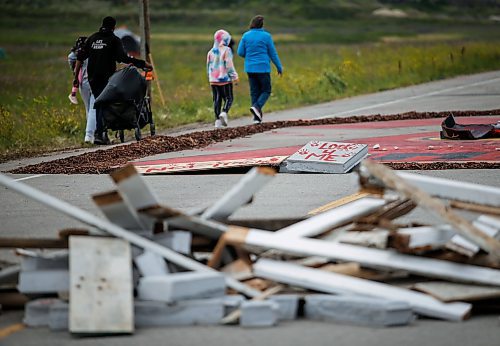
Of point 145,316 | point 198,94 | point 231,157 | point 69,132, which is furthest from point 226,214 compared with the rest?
point 198,94

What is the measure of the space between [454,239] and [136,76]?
12419 mm

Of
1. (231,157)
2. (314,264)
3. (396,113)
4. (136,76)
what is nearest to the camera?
(314,264)

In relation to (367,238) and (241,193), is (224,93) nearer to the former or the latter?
(241,193)

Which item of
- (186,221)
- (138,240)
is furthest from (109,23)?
(138,240)

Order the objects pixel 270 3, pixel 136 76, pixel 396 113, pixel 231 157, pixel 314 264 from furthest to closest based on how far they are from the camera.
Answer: pixel 270 3
pixel 396 113
pixel 136 76
pixel 231 157
pixel 314 264

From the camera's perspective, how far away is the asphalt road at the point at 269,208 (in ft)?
22.9

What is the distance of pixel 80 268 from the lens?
734 cm

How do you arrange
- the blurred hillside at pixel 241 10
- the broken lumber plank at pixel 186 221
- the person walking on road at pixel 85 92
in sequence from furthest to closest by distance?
the blurred hillside at pixel 241 10, the person walking on road at pixel 85 92, the broken lumber plank at pixel 186 221

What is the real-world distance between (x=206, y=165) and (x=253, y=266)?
26.4ft

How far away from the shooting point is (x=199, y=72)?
49750 mm

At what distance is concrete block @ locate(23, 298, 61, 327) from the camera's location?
7328 mm

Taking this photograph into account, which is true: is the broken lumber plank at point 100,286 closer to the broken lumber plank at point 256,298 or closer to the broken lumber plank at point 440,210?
the broken lumber plank at point 256,298

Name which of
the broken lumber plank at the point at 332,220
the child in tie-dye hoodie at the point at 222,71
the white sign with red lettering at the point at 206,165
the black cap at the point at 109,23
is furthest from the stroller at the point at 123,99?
the broken lumber plank at the point at 332,220

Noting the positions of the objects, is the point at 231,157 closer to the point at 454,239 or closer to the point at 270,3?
the point at 454,239
